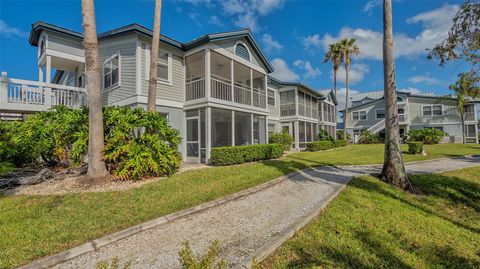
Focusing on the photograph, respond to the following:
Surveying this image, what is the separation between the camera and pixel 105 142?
7.79 meters

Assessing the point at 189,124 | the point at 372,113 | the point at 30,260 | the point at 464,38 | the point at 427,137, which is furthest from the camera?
the point at 372,113

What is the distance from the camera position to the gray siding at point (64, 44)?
1240cm

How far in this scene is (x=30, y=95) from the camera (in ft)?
37.6

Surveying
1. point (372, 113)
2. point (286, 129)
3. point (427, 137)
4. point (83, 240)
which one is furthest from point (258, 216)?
point (372, 113)

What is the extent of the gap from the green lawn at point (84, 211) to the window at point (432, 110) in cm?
3624

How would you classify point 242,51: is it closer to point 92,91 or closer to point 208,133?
point 208,133

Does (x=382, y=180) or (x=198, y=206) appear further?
(x=382, y=180)

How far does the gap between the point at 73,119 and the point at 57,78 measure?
15921mm

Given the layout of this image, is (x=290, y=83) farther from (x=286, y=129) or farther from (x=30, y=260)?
(x=30, y=260)

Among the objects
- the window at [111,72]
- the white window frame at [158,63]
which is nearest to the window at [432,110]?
the white window frame at [158,63]

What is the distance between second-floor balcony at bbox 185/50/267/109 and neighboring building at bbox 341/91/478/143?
2387 cm

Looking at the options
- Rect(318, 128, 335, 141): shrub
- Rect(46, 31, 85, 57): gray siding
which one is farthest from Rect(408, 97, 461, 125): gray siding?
Rect(46, 31, 85, 57): gray siding

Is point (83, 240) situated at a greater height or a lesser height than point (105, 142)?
lesser

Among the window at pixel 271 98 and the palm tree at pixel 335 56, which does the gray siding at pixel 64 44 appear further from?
the palm tree at pixel 335 56
